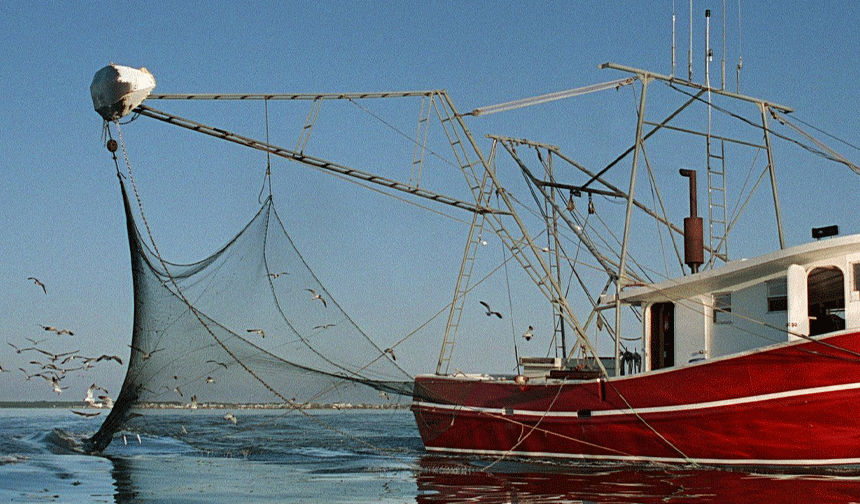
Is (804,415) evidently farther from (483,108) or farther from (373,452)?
(373,452)

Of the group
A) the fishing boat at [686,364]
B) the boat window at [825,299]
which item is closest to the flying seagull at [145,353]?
the fishing boat at [686,364]

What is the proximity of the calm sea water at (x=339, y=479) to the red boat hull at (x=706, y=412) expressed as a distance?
1.36 feet

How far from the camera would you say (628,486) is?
14781 mm

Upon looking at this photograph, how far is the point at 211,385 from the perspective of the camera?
17844 millimetres

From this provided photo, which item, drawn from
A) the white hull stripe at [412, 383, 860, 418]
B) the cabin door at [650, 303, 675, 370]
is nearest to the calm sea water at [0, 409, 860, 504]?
the white hull stripe at [412, 383, 860, 418]

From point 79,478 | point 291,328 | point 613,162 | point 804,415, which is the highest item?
point 613,162

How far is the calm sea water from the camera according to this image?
1337cm

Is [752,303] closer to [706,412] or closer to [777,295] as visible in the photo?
[777,295]

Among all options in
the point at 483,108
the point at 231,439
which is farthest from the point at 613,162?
the point at 231,439

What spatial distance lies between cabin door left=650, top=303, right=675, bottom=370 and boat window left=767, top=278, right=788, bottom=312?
8.03ft

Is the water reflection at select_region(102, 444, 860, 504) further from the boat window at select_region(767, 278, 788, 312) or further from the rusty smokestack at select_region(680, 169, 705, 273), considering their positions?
the rusty smokestack at select_region(680, 169, 705, 273)

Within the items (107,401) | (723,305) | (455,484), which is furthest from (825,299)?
(107,401)

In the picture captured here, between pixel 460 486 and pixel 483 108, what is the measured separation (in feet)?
28.6

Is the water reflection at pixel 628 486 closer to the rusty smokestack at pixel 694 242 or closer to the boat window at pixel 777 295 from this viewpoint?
the boat window at pixel 777 295
